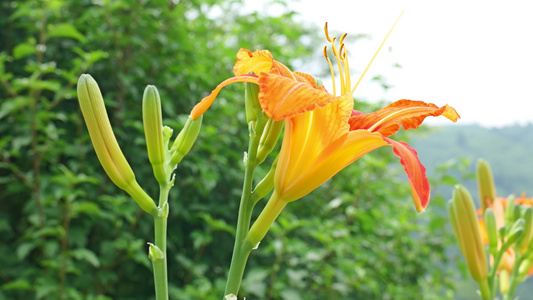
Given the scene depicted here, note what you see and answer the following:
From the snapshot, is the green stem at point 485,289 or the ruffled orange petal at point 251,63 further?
the green stem at point 485,289

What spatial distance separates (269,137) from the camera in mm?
563

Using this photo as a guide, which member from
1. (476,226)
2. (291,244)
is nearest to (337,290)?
(291,244)

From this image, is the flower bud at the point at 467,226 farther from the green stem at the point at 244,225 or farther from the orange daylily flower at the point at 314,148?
the green stem at the point at 244,225

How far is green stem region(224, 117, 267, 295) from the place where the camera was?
484 millimetres

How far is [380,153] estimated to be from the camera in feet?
10.3

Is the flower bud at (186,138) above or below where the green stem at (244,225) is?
above

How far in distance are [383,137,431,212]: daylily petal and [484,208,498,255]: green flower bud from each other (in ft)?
1.75

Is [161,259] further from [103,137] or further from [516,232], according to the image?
[516,232]

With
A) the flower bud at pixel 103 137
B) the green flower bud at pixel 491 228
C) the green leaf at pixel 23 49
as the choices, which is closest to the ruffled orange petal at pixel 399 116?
the flower bud at pixel 103 137

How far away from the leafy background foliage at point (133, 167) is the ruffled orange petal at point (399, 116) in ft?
4.07

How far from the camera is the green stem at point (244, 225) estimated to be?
0.48m

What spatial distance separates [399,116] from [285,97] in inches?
7.9

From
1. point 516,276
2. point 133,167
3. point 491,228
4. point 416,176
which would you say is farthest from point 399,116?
point 133,167

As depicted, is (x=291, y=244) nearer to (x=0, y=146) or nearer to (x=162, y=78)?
(x=162, y=78)
